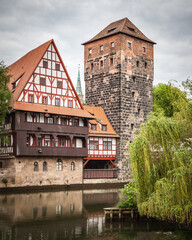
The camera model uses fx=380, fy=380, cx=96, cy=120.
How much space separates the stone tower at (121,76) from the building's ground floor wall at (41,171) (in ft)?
22.7

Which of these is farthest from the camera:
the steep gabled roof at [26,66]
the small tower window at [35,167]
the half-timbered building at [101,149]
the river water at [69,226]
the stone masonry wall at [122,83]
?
the stone masonry wall at [122,83]

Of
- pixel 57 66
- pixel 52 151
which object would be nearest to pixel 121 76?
pixel 57 66

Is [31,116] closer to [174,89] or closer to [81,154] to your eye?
[81,154]

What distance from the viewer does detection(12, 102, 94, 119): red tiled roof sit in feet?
124

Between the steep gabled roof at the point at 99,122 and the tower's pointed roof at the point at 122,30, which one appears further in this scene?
the tower's pointed roof at the point at 122,30

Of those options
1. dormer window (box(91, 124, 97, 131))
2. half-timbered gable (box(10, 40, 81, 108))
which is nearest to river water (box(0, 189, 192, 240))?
half-timbered gable (box(10, 40, 81, 108))

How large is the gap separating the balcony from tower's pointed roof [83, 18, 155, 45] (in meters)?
16.2

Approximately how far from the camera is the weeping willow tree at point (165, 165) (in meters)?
17.0

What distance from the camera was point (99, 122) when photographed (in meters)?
47.2

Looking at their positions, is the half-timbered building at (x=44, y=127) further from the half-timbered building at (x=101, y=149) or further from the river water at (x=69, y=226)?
the river water at (x=69, y=226)

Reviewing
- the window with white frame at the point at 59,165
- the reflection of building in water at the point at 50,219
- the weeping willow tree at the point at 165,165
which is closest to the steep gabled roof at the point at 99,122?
the window with white frame at the point at 59,165

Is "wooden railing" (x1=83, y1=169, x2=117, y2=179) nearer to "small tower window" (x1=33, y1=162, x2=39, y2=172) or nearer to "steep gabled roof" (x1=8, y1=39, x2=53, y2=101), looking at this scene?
"small tower window" (x1=33, y1=162, x2=39, y2=172)

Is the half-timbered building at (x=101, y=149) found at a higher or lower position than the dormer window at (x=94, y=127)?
lower

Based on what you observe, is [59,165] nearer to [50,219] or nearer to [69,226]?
[50,219]
